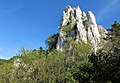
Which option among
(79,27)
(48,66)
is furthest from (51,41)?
(48,66)

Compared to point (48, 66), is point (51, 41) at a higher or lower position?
higher

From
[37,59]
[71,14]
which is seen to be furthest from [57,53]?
A: [71,14]

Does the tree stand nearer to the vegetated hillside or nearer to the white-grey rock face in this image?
the white-grey rock face

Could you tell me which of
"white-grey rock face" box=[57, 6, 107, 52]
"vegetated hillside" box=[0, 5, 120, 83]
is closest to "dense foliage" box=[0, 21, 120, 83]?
"vegetated hillside" box=[0, 5, 120, 83]

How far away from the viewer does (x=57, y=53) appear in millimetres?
59875

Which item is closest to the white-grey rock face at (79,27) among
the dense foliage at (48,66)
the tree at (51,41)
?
the tree at (51,41)

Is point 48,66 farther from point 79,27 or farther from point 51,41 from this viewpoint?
point 51,41

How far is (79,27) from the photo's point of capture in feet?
385

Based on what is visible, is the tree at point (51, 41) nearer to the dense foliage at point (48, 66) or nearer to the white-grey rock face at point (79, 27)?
the white-grey rock face at point (79, 27)

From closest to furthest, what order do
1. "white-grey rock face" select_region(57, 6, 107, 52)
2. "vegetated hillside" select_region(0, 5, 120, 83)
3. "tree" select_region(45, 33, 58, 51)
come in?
"vegetated hillside" select_region(0, 5, 120, 83)
"white-grey rock face" select_region(57, 6, 107, 52)
"tree" select_region(45, 33, 58, 51)

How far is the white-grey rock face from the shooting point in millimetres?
115125

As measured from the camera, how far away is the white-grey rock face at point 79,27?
115m

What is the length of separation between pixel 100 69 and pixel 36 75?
24.7 metres

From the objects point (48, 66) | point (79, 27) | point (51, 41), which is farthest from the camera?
point (51, 41)
